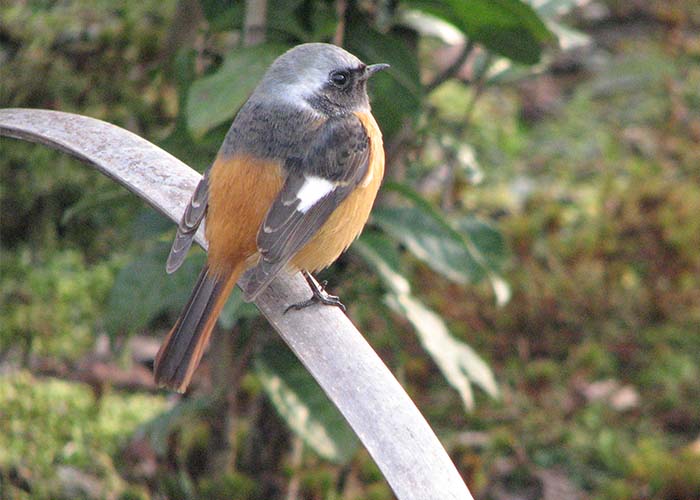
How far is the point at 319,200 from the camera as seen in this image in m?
3.04

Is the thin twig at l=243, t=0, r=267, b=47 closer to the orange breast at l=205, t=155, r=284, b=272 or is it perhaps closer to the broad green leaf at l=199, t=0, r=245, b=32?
the broad green leaf at l=199, t=0, r=245, b=32

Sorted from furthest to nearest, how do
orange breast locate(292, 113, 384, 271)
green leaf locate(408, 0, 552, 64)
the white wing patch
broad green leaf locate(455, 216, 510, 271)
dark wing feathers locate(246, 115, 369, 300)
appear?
broad green leaf locate(455, 216, 510, 271) → green leaf locate(408, 0, 552, 64) → orange breast locate(292, 113, 384, 271) → the white wing patch → dark wing feathers locate(246, 115, 369, 300)

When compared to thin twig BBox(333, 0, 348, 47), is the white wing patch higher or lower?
lower

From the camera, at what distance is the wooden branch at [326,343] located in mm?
2008

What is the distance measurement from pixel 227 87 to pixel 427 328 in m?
1.21

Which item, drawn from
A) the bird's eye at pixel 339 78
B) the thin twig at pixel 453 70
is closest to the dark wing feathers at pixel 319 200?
the bird's eye at pixel 339 78

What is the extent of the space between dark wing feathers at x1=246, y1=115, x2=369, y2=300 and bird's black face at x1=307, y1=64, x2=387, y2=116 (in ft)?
0.21

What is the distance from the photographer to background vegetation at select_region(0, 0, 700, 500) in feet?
12.3

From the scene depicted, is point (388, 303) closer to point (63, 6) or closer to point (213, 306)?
point (213, 306)

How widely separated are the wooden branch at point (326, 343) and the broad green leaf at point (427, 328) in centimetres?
64

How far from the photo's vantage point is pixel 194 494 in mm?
4117

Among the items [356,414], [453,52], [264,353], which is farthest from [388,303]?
[453,52]

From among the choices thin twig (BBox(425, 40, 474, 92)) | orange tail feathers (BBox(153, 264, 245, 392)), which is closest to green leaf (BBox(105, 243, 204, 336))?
orange tail feathers (BBox(153, 264, 245, 392))

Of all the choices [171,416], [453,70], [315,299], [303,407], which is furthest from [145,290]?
[453,70]
